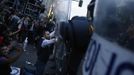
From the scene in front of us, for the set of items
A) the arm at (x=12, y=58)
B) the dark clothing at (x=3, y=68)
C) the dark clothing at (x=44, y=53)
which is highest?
the arm at (x=12, y=58)


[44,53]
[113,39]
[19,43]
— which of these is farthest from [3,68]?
[19,43]

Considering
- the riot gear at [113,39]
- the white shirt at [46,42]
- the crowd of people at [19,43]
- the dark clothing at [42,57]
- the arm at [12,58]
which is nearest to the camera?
the riot gear at [113,39]

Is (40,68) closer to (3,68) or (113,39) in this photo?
(3,68)

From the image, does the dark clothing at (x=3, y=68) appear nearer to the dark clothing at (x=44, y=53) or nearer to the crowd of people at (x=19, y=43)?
the crowd of people at (x=19, y=43)

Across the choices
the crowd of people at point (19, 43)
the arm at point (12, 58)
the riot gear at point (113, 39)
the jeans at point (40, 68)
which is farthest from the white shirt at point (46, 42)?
the riot gear at point (113, 39)

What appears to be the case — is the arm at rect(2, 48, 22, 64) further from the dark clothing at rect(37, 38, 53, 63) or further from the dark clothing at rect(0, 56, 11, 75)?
the dark clothing at rect(37, 38, 53, 63)

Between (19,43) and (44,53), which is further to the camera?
(19,43)

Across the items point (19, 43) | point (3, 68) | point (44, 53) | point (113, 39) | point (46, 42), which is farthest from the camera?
point (19, 43)

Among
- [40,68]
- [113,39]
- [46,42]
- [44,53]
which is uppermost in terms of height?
[113,39]

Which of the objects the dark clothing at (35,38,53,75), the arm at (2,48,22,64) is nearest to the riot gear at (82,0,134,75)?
the arm at (2,48,22,64)

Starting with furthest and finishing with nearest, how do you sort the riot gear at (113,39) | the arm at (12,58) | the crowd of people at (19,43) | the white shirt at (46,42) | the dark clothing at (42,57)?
the dark clothing at (42,57), the white shirt at (46,42), the crowd of people at (19,43), the arm at (12,58), the riot gear at (113,39)

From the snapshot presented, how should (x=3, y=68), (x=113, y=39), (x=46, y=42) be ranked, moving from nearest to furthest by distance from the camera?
(x=113, y=39) → (x=3, y=68) → (x=46, y=42)

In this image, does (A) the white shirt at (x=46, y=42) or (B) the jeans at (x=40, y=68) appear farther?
(B) the jeans at (x=40, y=68)

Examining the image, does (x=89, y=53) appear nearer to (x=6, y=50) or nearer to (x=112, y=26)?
(x=112, y=26)
